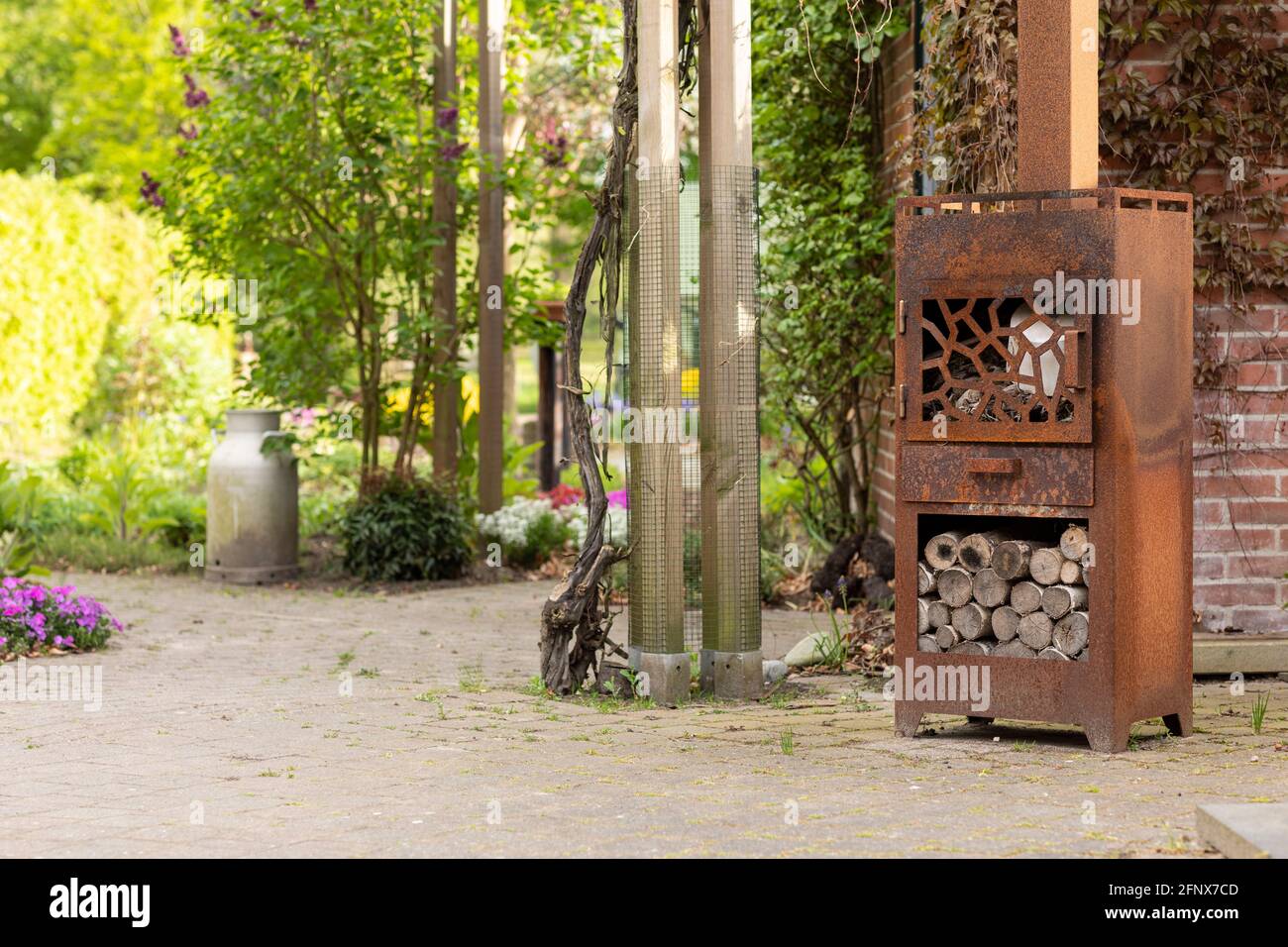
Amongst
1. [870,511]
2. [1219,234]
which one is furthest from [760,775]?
[870,511]

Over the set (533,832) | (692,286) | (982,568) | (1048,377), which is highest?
(692,286)

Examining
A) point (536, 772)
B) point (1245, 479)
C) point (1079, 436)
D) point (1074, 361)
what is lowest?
point (536, 772)

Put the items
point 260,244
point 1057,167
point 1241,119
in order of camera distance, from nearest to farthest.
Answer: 1. point 1057,167
2. point 1241,119
3. point 260,244

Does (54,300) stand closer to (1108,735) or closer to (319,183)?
(319,183)

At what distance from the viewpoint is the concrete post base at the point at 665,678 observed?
610 centimetres

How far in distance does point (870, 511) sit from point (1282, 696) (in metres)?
3.35

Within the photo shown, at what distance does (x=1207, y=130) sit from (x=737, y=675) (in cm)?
294

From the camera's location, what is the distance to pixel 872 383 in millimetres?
9156

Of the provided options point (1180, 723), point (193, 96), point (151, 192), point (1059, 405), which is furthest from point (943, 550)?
point (193, 96)

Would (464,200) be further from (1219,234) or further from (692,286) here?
(1219,234)


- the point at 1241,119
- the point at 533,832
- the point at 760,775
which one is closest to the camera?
the point at 533,832

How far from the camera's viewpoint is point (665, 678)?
6.10m

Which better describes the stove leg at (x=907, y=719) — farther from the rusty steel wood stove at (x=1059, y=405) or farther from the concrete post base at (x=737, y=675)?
the concrete post base at (x=737, y=675)

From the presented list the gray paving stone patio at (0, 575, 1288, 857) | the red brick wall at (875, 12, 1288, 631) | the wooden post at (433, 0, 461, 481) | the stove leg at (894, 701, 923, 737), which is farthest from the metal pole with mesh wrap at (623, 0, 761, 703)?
the wooden post at (433, 0, 461, 481)
